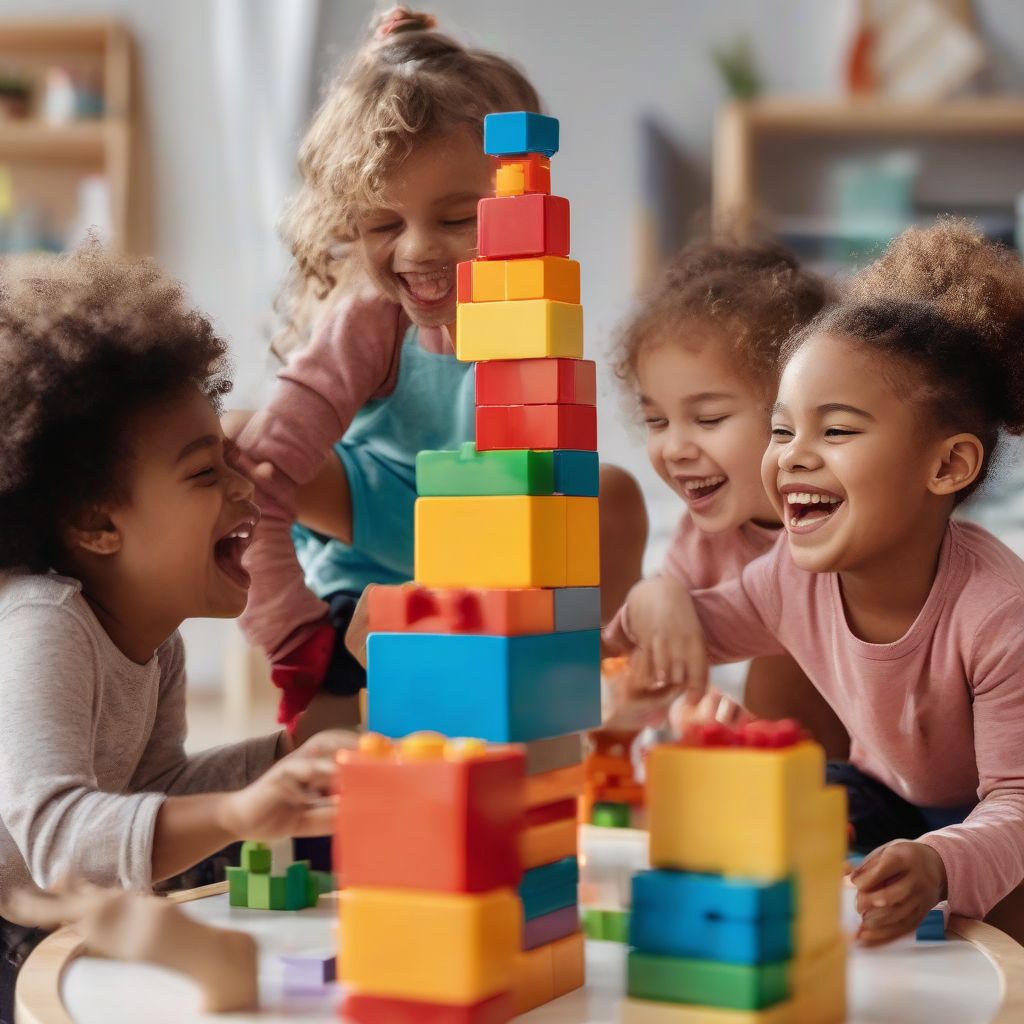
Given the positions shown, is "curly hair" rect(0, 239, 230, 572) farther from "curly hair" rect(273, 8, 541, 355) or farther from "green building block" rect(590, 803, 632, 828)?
"green building block" rect(590, 803, 632, 828)

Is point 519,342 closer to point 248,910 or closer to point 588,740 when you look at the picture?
point 248,910

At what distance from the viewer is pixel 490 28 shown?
338 centimetres

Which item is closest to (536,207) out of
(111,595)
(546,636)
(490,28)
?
(546,636)

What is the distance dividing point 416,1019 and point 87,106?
3157 mm

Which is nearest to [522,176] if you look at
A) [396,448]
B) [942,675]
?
[942,675]

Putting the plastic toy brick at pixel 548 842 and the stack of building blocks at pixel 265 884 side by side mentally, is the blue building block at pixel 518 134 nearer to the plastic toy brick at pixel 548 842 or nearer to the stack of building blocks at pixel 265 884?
the plastic toy brick at pixel 548 842

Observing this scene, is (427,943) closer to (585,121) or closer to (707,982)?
(707,982)

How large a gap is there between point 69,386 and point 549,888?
0.46m

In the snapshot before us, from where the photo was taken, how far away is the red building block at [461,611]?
625 mm

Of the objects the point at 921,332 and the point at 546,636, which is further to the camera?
the point at 921,332

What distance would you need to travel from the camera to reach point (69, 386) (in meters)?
0.90

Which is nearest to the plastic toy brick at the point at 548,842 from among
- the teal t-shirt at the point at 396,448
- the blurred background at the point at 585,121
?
the teal t-shirt at the point at 396,448

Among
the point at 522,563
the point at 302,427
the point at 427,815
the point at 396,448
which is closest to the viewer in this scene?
the point at 427,815

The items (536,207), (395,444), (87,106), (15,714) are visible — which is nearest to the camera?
(536,207)
